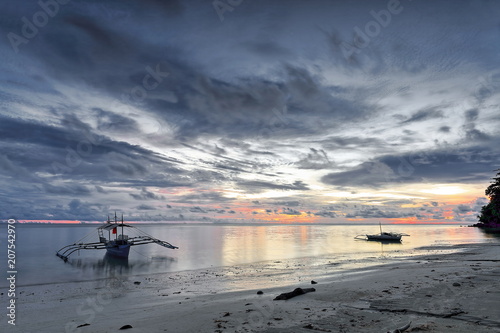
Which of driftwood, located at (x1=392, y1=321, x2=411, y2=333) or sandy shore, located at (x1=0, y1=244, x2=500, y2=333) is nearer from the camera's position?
driftwood, located at (x1=392, y1=321, x2=411, y2=333)

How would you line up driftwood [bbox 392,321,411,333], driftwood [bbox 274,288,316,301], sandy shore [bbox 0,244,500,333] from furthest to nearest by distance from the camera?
driftwood [bbox 274,288,316,301]
sandy shore [bbox 0,244,500,333]
driftwood [bbox 392,321,411,333]

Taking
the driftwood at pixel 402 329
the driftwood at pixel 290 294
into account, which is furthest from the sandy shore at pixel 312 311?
the driftwood at pixel 290 294

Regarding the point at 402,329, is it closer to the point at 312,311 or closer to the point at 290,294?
the point at 312,311

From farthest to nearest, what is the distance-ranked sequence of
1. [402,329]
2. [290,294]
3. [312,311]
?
[290,294]
[312,311]
[402,329]

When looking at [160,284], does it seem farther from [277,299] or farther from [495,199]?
[495,199]

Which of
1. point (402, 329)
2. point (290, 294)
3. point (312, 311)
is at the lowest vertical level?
point (290, 294)

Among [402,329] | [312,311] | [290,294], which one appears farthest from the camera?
[290,294]

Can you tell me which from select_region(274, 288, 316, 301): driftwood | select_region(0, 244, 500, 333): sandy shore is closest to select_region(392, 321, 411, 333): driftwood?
select_region(0, 244, 500, 333): sandy shore

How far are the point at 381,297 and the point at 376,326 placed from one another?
4874 mm

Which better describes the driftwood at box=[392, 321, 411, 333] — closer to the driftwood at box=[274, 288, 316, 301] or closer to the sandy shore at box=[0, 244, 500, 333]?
the sandy shore at box=[0, 244, 500, 333]

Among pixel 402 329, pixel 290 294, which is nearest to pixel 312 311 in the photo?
pixel 290 294

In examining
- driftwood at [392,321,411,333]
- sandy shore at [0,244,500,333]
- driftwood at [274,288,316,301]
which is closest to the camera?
driftwood at [392,321,411,333]

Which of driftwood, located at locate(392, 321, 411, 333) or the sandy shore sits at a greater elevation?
driftwood, located at locate(392, 321, 411, 333)

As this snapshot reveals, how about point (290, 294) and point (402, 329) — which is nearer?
point (402, 329)
